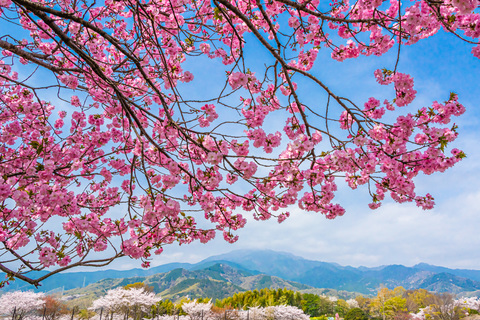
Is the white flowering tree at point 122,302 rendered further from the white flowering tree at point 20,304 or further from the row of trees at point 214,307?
the white flowering tree at point 20,304

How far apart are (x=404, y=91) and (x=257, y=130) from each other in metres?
2.12

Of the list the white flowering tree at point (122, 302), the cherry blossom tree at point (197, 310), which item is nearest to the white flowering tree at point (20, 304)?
the white flowering tree at point (122, 302)

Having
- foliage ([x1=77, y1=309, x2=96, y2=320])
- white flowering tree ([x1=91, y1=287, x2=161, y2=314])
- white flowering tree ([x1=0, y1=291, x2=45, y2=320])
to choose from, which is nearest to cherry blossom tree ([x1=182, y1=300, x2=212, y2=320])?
white flowering tree ([x1=91, y1=287, x2=161, y2=314])

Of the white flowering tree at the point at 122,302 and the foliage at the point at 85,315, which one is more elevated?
the white flowering tree at the point at 122,302

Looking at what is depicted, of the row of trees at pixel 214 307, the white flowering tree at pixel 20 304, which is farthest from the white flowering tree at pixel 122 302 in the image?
the white flowering tree at pixel 20 304

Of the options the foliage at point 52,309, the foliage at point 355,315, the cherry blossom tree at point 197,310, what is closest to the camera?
the foliage at point 52,309

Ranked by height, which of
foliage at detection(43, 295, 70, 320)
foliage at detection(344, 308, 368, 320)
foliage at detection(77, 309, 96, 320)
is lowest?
foliage at detection(344, 308, 368, 320)

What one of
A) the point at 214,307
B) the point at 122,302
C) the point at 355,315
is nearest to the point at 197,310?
the point at 214,307

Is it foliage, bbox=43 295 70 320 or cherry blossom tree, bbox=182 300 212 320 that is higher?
foliage, bbox=43 295 70 320

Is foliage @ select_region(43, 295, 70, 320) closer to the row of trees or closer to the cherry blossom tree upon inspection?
the row of trees

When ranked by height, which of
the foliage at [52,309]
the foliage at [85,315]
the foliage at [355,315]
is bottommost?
the foliage at [355,315]

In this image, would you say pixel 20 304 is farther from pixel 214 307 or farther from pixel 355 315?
pixel 355 315

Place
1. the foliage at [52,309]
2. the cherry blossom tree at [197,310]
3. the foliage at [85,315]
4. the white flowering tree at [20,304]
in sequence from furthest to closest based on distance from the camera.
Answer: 1. the foliage at [85,315]
2. the cherry blossom tree at [197,310]
3. the foliage at [52,309]
4. the white flowering tree at [20,304]

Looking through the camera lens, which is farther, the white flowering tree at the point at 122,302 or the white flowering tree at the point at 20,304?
the white flowering tree at the point at 122,302
